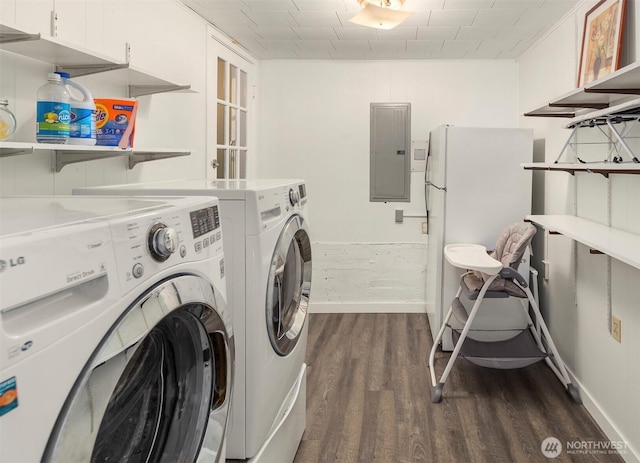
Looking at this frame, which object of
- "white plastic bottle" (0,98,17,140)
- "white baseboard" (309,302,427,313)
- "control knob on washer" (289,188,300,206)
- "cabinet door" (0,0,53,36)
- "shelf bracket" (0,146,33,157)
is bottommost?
"white baseboard" (309,302,427,313)

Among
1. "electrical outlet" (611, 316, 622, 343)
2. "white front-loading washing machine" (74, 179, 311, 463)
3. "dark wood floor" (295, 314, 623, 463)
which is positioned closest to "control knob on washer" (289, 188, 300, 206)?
"white front-loading washing machine" (74, 179, 311, 463)

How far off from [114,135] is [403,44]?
261 centimetres

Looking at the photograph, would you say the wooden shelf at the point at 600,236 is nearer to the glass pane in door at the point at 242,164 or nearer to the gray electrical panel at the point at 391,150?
the gray electrical panel at the point at 391,150

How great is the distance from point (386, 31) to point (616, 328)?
235 centimetres

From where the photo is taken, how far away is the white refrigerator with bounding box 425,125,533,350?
3.52 metres

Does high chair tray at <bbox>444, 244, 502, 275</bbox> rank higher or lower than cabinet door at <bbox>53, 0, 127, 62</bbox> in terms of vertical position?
lower

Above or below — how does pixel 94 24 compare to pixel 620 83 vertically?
above

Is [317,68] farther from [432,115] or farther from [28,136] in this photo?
[28,136]

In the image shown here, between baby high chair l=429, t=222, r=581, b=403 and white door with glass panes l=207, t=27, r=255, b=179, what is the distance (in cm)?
163

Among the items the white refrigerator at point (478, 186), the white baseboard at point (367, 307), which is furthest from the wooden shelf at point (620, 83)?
the white baseboard at point (367, 307)

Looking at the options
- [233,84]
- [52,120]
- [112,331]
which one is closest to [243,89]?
[233,84]

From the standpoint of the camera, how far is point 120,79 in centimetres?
218

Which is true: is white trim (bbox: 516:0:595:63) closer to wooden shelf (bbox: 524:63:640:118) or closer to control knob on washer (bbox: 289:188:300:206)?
wooden shelf (bbox: 524:63:640:118)

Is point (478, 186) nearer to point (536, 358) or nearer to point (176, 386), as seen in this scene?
point (536, 358)
